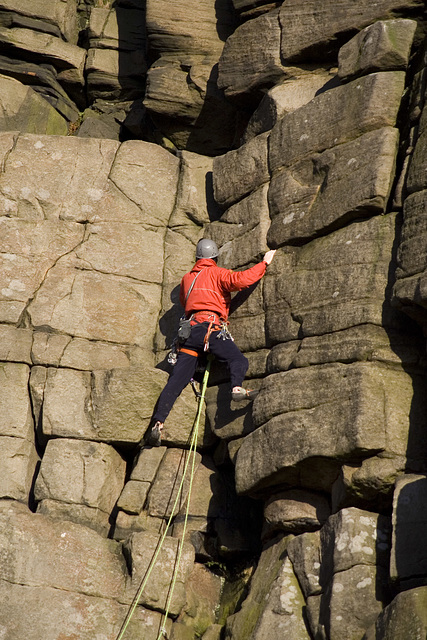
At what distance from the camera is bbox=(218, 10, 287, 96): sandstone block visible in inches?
554

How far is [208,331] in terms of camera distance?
11.8 meters

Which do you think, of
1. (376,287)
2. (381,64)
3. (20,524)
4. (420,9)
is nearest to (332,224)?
(376,287)

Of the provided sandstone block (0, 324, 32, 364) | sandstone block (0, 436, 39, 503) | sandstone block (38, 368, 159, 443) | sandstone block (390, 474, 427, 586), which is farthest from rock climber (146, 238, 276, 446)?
sandstone block (390, 474, 427, 586)

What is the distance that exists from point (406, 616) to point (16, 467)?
5.90 metres

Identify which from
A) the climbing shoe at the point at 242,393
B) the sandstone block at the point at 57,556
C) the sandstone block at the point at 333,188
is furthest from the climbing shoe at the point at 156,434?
the sandstone block at the point at 333,188

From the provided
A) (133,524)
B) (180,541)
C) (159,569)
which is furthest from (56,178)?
(159,569)

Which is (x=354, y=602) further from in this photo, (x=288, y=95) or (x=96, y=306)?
(x=288, y=95)

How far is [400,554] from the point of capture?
891cm

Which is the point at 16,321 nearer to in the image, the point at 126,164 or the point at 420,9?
the point at 126,164

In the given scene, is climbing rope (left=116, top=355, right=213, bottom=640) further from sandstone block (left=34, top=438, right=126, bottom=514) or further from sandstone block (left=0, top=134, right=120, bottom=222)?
sandstone block (left=0, top=134, right=120, bottom=222)

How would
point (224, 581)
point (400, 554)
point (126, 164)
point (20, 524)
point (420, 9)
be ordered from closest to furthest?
1. point (400, 554)
2. point (20, 524)
3. point (224, 581)
4. point (420, 9)
5. point (126, 164)

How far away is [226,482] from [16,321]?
392 cm

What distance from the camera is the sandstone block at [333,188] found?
1117 centimetres

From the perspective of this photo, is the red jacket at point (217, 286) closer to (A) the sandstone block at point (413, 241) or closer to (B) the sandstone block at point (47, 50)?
(A) the sandstone block at point (413, 241)
